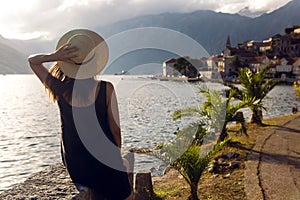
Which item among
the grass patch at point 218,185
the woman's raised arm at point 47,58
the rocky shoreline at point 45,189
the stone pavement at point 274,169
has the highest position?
the woman's raised arm at point 47,58

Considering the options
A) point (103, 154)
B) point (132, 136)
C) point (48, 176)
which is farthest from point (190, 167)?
point (132, 136)

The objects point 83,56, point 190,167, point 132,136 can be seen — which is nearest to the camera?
point 83,56

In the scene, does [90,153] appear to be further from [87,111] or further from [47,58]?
[47,58]

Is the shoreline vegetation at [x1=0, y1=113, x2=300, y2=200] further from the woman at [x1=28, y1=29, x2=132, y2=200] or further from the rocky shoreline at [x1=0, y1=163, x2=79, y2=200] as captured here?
the woman at [x1=28, y1=29, x2=132, y2=200]

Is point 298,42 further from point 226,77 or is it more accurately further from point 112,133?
point 112,133

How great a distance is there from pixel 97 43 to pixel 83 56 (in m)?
0.13

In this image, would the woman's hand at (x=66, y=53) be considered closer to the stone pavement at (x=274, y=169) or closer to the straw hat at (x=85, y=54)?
the straw hat at (x=85, y=54)

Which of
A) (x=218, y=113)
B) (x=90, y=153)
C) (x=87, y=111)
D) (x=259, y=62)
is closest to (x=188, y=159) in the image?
(x=90, y=153)

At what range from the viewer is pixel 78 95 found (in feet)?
6.87

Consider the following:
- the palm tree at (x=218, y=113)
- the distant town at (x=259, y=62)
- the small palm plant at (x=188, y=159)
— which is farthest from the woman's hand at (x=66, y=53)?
the distant town at (x=259, y=62)

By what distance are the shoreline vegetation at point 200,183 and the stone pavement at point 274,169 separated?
176mm

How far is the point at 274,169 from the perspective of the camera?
6289 mm

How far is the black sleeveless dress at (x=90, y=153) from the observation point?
6.91 ft

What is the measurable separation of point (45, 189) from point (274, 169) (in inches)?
195
